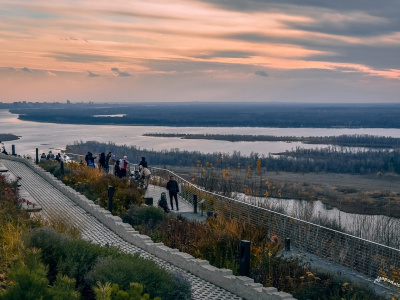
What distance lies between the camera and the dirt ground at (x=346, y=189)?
157 feet

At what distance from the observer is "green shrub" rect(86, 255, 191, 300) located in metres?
9.02

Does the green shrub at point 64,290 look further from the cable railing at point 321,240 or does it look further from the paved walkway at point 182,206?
the paved walkway at point 182,206

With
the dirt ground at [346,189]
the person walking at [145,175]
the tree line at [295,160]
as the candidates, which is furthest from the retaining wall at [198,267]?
the tree line at [295,160]

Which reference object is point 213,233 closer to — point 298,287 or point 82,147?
point 298,287

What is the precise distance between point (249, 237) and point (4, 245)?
534 centimetres

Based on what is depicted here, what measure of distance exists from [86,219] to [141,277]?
9292 millimetres

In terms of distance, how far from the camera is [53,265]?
10523 mm

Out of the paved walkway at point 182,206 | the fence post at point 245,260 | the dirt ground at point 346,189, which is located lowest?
the dirt ground at point 346,189

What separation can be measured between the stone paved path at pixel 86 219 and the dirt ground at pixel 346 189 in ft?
70.8

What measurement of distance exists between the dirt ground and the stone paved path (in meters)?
21.6

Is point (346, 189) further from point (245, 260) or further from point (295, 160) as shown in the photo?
point (245, 260)

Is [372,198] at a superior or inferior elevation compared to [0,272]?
inferior

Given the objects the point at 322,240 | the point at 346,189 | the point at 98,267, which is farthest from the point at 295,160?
the point at 98,267

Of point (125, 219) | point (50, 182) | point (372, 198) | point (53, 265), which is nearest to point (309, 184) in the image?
point (372, 198)
